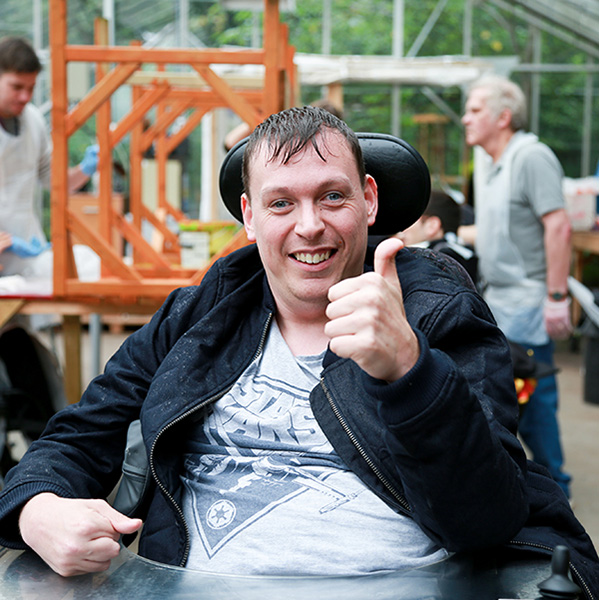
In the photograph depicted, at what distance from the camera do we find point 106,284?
307cm

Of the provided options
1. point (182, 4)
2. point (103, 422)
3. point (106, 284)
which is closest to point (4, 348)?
point (106, 284)

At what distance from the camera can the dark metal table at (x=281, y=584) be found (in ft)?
3.83

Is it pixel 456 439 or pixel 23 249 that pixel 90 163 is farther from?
pixel 456 439

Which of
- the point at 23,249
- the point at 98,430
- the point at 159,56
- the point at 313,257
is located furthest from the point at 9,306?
the point at 313,257

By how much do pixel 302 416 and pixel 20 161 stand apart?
289 cm

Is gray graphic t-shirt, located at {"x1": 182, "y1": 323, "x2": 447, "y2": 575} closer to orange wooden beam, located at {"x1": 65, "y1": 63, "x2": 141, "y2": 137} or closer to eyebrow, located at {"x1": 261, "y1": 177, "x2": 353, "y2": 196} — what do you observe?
eyebrow, located at {"x1": 261, "y1": 177, "x2": 353, "y2": 196}

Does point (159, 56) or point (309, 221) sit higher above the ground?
point (159, 56)

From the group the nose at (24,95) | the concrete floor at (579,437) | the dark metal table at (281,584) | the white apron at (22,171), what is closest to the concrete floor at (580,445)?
the concrete floor at (579,437)

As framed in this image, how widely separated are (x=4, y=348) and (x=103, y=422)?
2.25 meters

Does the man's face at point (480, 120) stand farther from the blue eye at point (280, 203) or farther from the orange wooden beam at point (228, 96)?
the blue eye at point (280, 203)

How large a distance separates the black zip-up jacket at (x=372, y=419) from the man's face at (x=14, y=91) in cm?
230

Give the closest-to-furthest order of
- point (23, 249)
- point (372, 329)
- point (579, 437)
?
point (372, 329), point (23, 249), point (579, 437)

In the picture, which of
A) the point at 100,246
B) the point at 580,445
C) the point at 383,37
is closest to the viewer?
the point at 100,246

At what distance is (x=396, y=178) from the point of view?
1.61m
